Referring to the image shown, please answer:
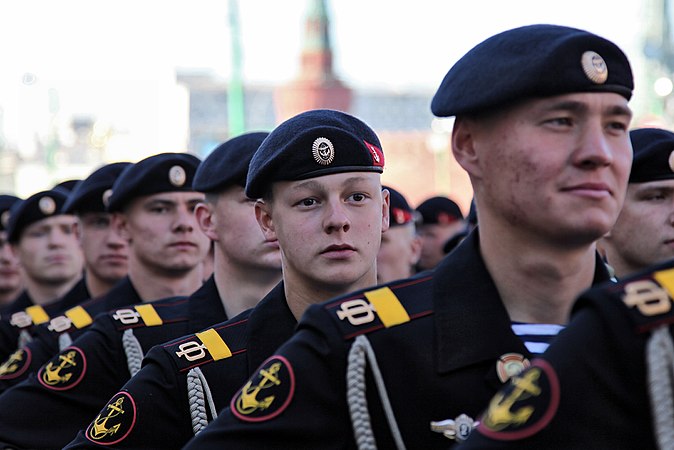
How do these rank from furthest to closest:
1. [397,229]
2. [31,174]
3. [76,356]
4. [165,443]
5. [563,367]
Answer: [31,174] < [397,229] < [76,356] < [165,443] < [563,367]

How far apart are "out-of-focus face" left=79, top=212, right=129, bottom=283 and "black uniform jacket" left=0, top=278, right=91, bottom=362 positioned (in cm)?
19

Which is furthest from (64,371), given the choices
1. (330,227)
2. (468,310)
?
(468,310)

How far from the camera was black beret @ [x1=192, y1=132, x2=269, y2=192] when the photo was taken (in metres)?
5.64

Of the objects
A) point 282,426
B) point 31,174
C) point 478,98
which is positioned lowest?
point 31,174

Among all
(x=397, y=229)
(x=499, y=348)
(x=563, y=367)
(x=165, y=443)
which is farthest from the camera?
(x=397, y=229)

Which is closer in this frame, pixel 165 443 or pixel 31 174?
pixel 165 443

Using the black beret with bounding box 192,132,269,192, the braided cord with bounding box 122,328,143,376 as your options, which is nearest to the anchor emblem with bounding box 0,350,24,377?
the braided cord with bounding box 122,328,143,376

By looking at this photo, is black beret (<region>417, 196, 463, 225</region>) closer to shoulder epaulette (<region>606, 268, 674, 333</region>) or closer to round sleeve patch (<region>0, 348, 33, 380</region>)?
round sleeve patch (<region>0, 348, 33, 380</region>)

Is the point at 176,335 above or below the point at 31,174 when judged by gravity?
above

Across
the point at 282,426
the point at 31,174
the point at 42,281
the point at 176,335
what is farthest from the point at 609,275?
the point at 31,174

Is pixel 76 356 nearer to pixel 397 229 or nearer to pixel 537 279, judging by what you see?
pixel 537 279

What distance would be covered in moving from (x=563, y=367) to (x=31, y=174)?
60082mm

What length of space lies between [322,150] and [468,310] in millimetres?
1296

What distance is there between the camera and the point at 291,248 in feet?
14.5
